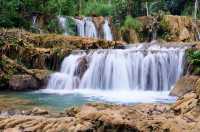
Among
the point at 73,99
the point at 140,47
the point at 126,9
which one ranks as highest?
the point at 126,9

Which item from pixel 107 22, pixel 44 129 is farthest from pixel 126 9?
pixel 44 129

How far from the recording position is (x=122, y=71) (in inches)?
907

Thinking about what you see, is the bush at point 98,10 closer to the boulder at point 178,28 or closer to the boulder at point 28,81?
the boulder at point 178,28

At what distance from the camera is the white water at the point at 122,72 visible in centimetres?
2234

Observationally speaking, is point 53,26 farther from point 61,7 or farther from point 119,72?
point 119,72

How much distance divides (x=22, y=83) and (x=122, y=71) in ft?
15.8

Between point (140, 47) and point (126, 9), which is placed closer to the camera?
point (140, 47)

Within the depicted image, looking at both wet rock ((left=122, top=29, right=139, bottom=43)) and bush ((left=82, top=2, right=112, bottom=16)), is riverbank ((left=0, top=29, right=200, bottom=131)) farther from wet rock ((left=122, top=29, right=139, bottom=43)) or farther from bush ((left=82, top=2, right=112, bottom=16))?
bush ((left=82, top=2, right=112, bottom=16))

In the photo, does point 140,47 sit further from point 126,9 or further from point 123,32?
point 126,9

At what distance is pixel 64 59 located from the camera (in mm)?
24297

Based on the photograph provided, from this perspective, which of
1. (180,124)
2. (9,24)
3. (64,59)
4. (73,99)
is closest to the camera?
(180,124)

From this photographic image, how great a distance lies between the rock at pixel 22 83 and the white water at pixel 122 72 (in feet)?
2.45

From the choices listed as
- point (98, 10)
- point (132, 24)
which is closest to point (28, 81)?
point (132, 24)

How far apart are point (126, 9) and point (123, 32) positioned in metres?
3.60
